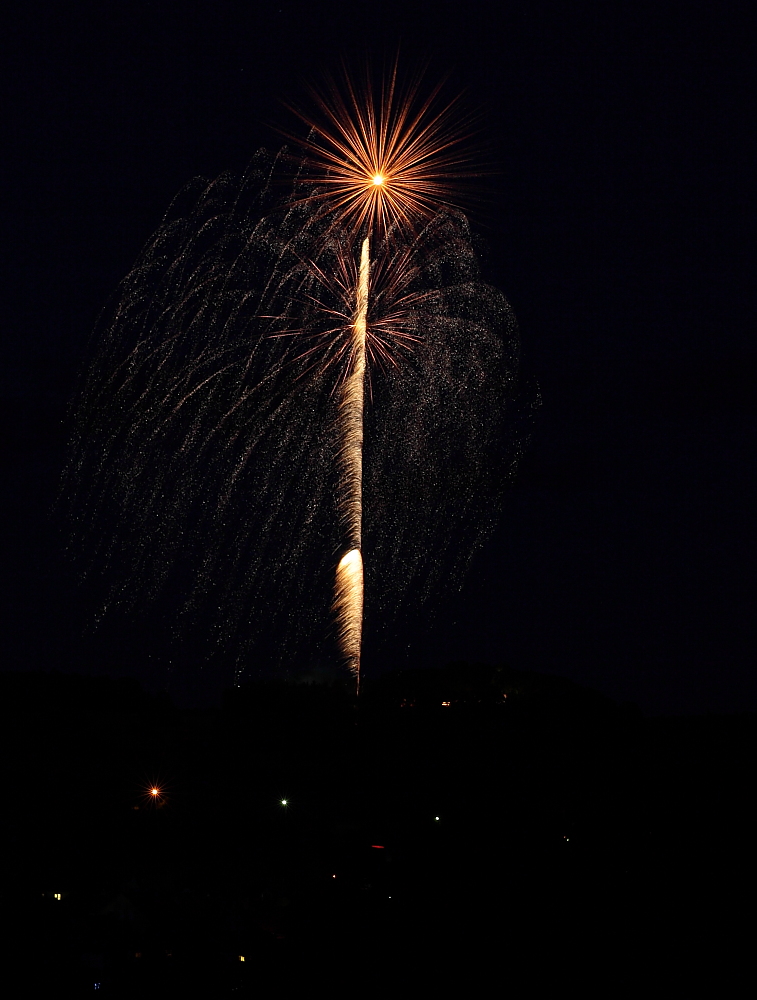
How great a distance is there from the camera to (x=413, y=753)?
39812 mm

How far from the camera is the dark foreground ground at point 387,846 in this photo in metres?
20.9

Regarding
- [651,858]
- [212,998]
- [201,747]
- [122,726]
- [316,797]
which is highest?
[122,726]

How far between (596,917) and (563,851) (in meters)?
3.97

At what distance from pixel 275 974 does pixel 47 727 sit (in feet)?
121

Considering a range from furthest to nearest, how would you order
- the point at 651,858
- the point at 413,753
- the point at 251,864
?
the point at 413,753, the point at 251,864, the point at 651,858

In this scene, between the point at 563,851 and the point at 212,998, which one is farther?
the point at 563,851

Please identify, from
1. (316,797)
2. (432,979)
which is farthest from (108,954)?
(316,797)

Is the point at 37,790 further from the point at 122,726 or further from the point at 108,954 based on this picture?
the point at 108,954

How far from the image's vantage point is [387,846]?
28125 millimetres

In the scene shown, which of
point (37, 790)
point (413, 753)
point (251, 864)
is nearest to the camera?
point (251, 864)

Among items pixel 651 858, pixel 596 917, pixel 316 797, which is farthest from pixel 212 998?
pixel 316 797

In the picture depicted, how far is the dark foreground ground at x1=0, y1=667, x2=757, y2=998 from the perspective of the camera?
68.6 feet

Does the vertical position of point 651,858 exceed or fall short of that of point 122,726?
it falls short

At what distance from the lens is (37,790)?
44188 millimetres
